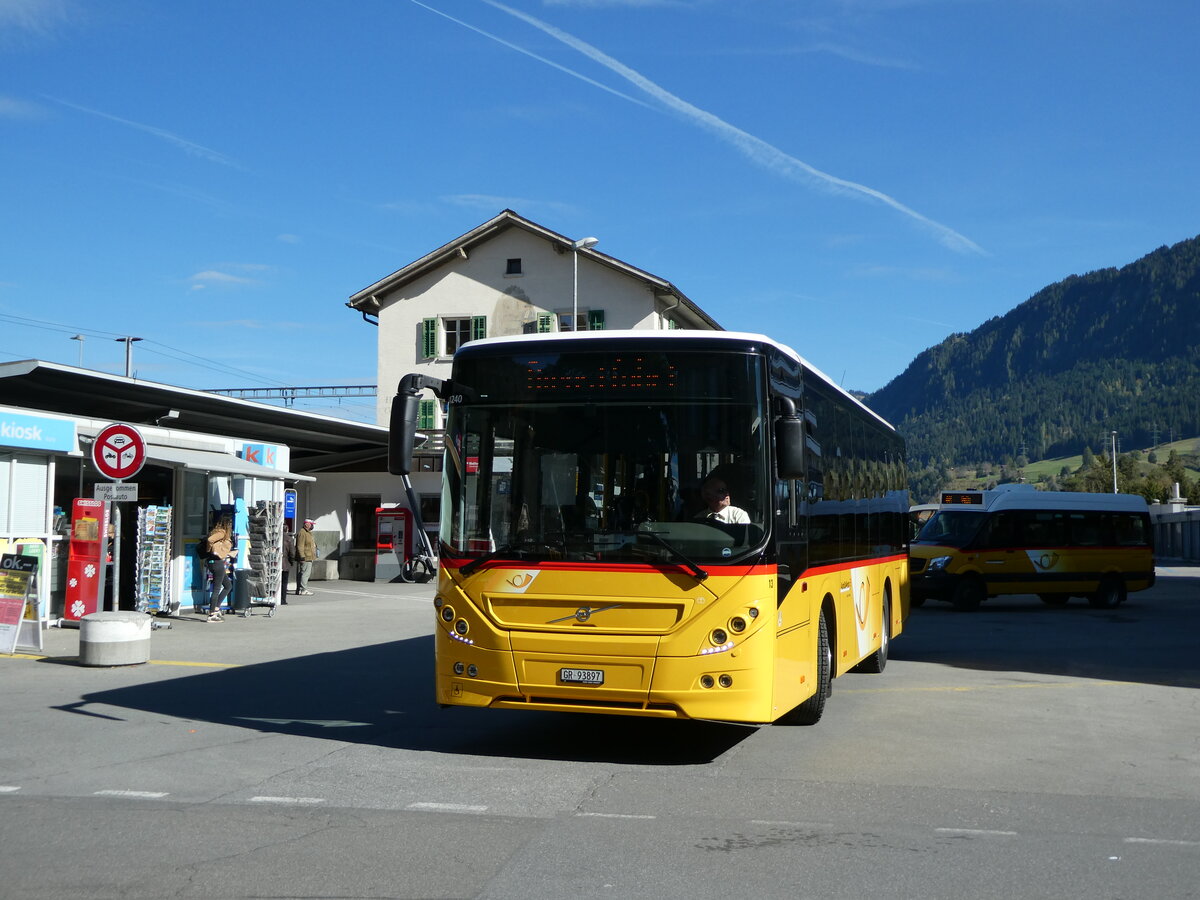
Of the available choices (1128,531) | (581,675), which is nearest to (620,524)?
(581,675)

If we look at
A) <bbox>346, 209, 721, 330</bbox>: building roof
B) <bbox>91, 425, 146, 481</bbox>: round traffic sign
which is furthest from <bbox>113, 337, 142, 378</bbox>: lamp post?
<bbox>91, 425, 146, 481</bbox>: round traffic sign

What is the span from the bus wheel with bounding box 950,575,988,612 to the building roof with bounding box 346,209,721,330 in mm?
18888

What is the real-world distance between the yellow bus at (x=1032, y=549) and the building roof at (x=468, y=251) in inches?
690

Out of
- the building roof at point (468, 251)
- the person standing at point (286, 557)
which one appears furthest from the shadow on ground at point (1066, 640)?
the building roof at point (468, 251)

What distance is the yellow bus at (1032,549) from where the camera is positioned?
28062 millimetres

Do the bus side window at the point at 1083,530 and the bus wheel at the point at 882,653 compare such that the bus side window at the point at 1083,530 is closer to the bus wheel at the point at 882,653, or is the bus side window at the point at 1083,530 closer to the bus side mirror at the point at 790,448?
the bus wheel at the point at 882,653

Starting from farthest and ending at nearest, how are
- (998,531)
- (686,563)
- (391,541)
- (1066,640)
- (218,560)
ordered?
(391,541) < (998,531) < (218,560) < (1066,640) < (686,563)

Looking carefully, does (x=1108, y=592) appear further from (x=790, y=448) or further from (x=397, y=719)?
(x=790, y=448)

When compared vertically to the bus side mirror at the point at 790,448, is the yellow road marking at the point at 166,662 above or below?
below

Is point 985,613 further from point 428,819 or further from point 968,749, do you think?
point 428,819

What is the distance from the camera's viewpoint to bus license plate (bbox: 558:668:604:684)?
28.9 feet

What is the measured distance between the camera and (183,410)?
28047 mm

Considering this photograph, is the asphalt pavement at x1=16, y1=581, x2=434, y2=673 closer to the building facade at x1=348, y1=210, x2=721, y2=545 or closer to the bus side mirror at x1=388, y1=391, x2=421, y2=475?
the bus side mirror at x1=388, y1=391, x2=421, y2=475

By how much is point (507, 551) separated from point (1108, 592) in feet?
75.8
